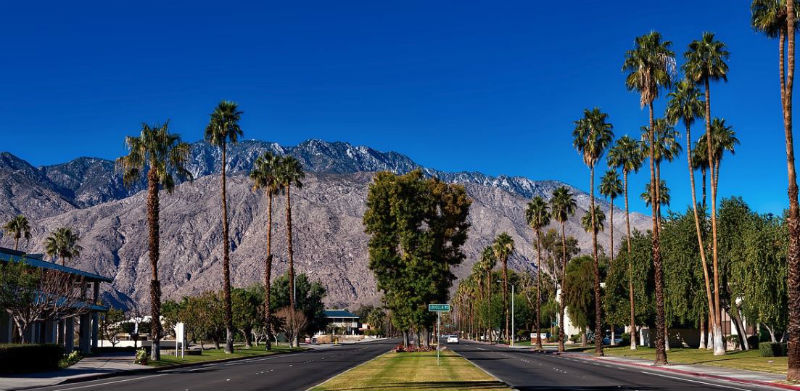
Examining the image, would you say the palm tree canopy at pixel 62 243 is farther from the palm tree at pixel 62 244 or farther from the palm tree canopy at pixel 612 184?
the palm tree canopy at pixel 612 184

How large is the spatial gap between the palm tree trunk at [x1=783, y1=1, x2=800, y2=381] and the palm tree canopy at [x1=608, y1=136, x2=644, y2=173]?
3648cm

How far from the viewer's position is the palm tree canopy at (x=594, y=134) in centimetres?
6981

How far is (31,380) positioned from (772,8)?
1472 inches

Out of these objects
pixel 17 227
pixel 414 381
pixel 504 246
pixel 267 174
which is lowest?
pixel 414 381

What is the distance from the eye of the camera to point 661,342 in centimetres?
5025

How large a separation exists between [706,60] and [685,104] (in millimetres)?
8379

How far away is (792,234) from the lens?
34.9 metres

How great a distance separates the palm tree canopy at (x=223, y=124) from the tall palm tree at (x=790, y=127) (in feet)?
149

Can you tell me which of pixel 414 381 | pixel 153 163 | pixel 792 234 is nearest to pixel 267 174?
pixel 153 163

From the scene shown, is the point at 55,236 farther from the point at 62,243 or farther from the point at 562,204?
the point at 562,204

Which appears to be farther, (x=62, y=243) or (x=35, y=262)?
(x=62, y=243)

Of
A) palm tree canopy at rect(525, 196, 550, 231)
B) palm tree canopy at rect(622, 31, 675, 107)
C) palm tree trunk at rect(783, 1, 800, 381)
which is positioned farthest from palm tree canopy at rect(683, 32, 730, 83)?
palm tree canopy at rect(525, 196, 550, 231)

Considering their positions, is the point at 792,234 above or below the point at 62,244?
below

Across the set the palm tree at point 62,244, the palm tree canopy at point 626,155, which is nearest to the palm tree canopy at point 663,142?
the palm tree canopy at point 626,155
